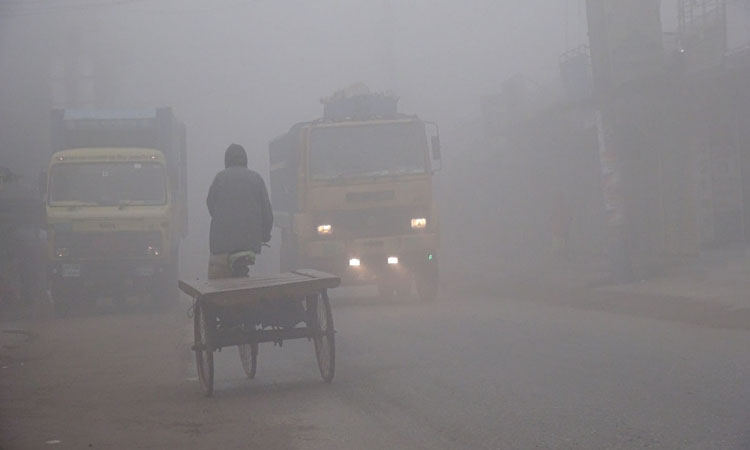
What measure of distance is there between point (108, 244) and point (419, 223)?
236 inches

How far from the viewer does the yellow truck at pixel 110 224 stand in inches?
801

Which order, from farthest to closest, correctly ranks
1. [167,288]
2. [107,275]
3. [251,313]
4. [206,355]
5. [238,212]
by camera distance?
[167,288] < [107,275] < [238,212] < [251,313] < [206,355]

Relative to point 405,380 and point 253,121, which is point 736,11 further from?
point 253,121

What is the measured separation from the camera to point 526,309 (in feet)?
55.1

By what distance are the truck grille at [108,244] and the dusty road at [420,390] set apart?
5.40 meters

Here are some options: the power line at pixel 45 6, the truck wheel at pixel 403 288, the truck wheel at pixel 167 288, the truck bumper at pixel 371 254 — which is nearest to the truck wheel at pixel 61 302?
the truck wheel at pixel 167 288

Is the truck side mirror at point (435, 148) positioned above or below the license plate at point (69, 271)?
above

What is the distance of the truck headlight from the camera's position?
18.9 metres

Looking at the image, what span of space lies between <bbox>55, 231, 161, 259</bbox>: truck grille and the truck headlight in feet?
16.6

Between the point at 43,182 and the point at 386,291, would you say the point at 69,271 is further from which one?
the point at 386,291

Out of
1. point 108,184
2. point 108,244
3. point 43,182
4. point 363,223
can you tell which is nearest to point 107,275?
point 108,244

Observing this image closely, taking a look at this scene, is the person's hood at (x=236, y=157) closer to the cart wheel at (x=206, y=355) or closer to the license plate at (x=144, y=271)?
the cart wheel at (x=206, y=355)

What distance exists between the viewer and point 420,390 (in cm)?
903

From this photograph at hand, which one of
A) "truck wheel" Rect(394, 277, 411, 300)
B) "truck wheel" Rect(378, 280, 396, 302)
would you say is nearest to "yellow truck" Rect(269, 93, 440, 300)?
"truck wheel" Rect(394, 277, 411, 300)
